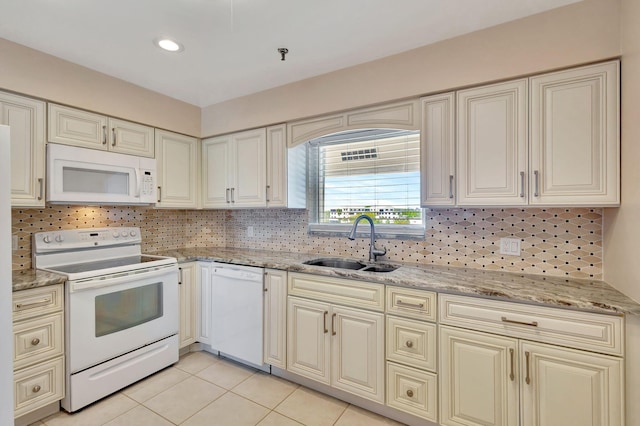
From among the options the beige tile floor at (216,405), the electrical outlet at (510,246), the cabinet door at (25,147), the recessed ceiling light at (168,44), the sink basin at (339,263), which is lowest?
the beige tile floor at (216,405)

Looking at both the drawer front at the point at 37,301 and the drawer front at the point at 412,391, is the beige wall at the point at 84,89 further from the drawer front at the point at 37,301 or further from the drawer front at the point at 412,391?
the drawer front at the point at 412,391

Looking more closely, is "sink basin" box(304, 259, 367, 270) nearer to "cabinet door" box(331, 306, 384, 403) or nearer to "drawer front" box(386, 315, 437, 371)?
"cabinet door" box(331, 306, 384, 403)

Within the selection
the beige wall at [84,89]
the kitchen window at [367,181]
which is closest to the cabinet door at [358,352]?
the kitchen window at [367,181]

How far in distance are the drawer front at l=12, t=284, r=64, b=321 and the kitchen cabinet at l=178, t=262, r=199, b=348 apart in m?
0.85

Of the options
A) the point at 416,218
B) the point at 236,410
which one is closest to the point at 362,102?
the point at 416,218

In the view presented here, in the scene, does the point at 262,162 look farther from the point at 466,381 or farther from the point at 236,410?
the point at 466,381

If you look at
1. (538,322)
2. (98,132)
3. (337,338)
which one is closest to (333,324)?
(337,338)

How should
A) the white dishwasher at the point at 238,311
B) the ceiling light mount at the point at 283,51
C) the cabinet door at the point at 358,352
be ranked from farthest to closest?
the white dishwasher at the point at 238,311, the ceiling light mount at the point at 283,51, the cabinet door at the point at 358,352

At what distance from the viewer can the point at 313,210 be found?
2.94 metres

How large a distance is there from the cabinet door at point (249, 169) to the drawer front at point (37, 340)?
153 centimetres

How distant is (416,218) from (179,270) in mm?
2050

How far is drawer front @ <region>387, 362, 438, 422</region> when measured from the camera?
68.7 inches

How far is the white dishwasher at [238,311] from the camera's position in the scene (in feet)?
7.91

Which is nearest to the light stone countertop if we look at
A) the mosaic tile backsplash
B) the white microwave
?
the mosaic tile backsplash
